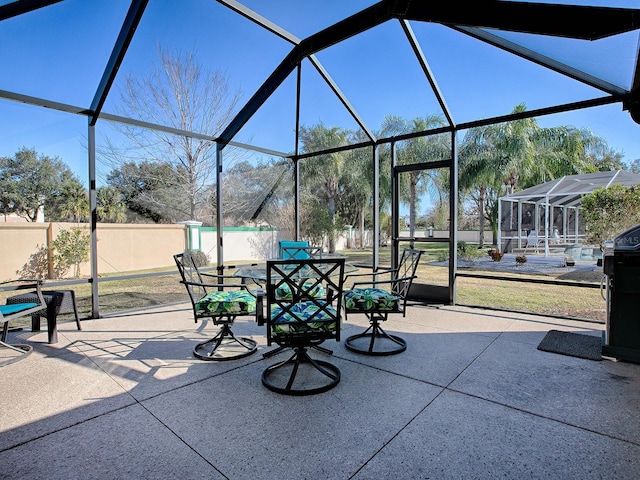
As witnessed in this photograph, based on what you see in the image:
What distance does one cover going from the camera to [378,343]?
3422 mm

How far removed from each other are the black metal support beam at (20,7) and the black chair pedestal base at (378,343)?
3.98 meters

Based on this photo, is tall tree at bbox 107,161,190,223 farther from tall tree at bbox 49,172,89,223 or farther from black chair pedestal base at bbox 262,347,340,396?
black chair pedestal base at bbox 262,347,340,396

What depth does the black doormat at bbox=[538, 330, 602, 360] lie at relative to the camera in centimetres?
306

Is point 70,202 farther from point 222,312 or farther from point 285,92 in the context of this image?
point 285,92

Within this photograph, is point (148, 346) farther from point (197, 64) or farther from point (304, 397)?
point (197, 64)

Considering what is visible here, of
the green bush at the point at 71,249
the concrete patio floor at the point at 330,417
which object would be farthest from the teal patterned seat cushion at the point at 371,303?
the green bush at the point at 71,249

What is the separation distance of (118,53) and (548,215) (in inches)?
473

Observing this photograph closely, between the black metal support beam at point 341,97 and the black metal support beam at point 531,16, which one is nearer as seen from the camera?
the black metal support beam at point 531,16

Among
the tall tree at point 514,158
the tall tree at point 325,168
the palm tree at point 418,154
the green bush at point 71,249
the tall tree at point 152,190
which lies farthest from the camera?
the tall tree at point 514,158

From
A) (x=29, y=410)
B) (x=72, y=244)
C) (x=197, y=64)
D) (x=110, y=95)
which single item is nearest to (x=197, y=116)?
(x=197, y=64)

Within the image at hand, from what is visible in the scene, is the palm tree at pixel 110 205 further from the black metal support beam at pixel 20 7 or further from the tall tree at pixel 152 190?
the black metal support beam at pixel 20 7

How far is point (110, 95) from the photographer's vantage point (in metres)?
4.13

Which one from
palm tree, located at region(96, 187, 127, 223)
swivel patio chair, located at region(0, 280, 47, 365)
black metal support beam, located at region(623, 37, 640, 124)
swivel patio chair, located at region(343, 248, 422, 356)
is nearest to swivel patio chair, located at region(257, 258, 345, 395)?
swivel patio chair, located at region(343, 248, 422, 356)

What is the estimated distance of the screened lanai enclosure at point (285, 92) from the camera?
3.19m
